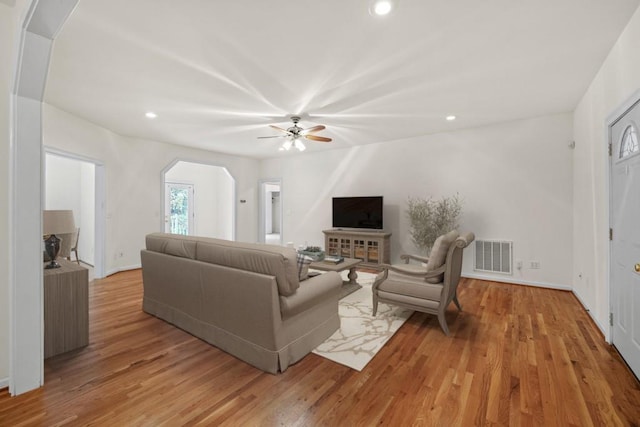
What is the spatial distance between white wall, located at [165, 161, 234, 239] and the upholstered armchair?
6.06 meters

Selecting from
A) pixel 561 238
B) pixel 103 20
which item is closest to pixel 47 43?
pixel 103 20

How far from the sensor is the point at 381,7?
186 centimetres

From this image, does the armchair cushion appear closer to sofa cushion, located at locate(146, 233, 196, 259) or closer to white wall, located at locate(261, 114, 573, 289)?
sofa cushion, located at locate(146, 233, 196, 259)

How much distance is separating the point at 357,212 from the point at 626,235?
13.3 feet

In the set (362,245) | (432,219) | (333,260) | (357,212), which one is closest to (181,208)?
(357,212)

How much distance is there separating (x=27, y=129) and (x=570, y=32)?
4036mm

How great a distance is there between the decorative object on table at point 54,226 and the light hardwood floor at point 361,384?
880 millimetres

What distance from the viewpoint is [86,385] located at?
6.50 feet

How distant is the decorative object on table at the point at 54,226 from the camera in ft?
7.75

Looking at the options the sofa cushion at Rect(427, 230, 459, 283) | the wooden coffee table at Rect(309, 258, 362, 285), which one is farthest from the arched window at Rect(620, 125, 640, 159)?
the wooden coffee table at Rect(309, 258, 362, 285)

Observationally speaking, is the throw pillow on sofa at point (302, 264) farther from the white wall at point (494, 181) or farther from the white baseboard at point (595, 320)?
the white wall at point (494, 181)

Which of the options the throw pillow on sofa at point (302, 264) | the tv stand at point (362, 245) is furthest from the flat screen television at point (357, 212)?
the throw pillow on sofa at point (302, 264)

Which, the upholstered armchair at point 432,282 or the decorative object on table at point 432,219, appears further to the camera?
the decorative object on table at point 432,219

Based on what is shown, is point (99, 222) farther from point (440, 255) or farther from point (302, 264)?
point (440, 255)
